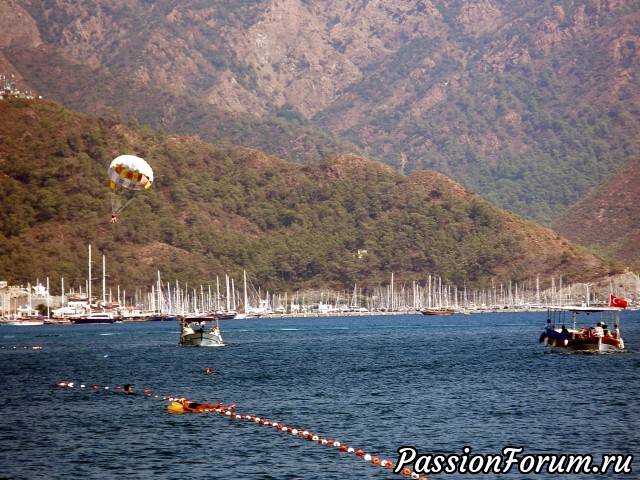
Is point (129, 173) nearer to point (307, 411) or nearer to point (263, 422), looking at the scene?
point (307, 411)

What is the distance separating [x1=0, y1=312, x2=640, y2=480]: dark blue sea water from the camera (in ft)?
198

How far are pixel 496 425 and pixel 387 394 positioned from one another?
18154 mm

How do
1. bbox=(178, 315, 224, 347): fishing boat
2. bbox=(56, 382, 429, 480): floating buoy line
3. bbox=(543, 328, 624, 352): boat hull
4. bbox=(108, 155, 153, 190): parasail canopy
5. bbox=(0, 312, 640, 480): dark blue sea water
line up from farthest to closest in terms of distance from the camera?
1. bbox=(178, 315, 224, 347): fishing boat
2. bbox=(108, 155, 153, 190): parasail canopy
3. bbox=(543, 328, 624, 352): boat hull
4. bbox=(0, 312, 640, 480): dark blue sea water
5. bbox=(56, 382, 429, 480): floating buoy line

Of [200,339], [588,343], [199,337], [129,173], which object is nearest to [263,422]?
[588,343]

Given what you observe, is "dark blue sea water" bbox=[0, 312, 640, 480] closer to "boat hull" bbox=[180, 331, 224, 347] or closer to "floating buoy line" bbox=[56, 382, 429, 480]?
"floating buoy line" bbox=[56, 382, 429, 480]

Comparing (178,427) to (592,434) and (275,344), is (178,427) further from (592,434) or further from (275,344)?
(275,344)

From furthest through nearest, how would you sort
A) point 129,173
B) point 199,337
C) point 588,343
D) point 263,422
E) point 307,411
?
1. point 199,337
2. point 129,173
3. point 588,343
4. point 307,411
5. point 263,422

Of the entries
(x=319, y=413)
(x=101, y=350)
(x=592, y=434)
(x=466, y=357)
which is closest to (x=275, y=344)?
(x=101, y=350)

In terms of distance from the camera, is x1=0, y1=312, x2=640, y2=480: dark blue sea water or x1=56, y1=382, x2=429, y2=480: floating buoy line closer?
x1=56, y1=382, x2=429, y2=480: floating buoy line

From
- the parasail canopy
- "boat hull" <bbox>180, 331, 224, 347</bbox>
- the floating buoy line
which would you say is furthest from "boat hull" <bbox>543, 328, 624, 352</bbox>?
the floating buoy line

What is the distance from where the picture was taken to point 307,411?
76.7 metres

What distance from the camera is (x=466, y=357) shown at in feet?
411

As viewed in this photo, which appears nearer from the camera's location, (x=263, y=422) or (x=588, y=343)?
(x=263, y=422)

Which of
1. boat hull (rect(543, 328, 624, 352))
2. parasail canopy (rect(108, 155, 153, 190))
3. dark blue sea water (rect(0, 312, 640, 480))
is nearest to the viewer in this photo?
dark blue sea water (rect(0, 312, 640, 480))
